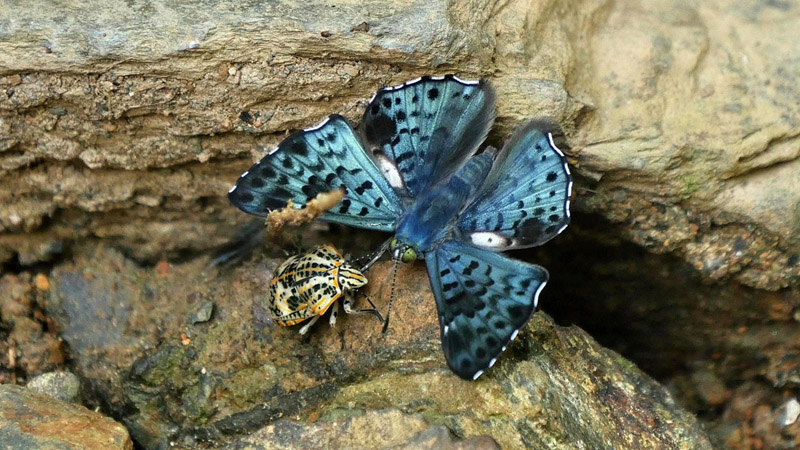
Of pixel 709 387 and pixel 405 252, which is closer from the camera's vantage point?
pixel 405 252

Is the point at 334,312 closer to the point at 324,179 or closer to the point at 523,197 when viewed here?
the point at 324,179

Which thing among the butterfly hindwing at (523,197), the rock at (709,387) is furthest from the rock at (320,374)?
the rock at (709,387)

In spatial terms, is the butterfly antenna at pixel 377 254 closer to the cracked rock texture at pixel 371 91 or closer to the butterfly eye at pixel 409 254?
the butterfly eye at pixel 409 254

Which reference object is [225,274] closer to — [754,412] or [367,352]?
[367,352]

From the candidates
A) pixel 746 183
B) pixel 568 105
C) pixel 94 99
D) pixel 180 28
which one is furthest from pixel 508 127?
pixel 94 99

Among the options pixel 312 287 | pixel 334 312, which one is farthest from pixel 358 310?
pixel 312 287

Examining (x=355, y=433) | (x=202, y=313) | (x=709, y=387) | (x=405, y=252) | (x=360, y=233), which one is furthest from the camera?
(x=709, y=387)

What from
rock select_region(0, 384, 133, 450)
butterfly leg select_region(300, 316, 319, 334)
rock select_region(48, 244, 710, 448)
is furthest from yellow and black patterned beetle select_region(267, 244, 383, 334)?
rock select_region(0, 384, 133, 450)
